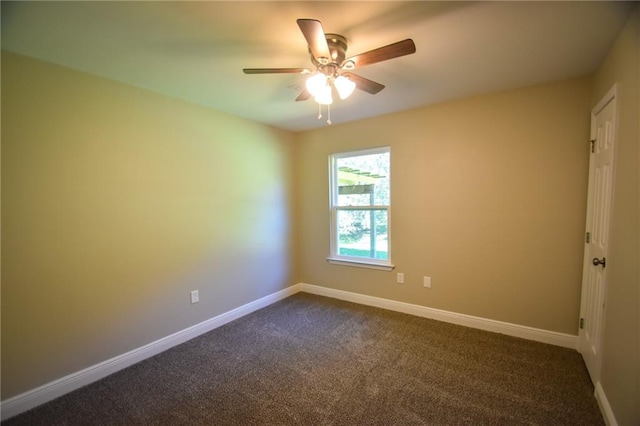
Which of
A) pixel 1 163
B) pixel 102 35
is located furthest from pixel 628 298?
pixel 1 163

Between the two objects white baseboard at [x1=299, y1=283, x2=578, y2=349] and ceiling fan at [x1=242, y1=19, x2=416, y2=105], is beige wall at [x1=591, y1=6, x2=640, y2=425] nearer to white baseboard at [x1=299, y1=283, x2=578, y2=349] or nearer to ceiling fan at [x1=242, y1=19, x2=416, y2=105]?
white baseboard at [x1=299, y1=283, x2=578, y2=349]

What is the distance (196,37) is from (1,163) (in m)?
1.47

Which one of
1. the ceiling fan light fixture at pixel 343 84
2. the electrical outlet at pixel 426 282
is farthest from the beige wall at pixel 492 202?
the ceiling fan light fixture at pixel 343 84

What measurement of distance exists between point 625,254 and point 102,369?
3610mm

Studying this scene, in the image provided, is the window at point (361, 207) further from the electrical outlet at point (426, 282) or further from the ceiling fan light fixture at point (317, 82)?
the ceiling fan light fixture at point (317, 82)

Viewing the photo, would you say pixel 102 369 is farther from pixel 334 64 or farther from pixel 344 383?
pixel 334 64

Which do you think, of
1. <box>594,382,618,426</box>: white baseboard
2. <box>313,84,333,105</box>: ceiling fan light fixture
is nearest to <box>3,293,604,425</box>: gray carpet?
<box>594,382,618,426</box>: white baseboard

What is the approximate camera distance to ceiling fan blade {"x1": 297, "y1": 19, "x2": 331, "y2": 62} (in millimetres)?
1279

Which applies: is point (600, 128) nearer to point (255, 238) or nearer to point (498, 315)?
point (498, 315)

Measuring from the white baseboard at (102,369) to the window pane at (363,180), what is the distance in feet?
6.31

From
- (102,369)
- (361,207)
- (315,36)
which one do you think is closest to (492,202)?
(361,207)

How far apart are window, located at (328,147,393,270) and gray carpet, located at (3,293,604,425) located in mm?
1038

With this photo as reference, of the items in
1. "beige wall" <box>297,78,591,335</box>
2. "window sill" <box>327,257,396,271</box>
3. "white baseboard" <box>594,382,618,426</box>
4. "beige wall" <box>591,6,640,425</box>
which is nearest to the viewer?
"beige wall" <box>591,6,640,425</box>

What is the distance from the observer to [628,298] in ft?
4.91
